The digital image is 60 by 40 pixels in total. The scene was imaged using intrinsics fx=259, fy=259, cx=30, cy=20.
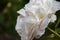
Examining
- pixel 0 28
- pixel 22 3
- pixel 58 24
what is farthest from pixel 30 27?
pixel 0 28

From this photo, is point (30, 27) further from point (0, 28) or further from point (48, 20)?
point (0, 28)

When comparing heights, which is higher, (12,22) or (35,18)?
(35,18)

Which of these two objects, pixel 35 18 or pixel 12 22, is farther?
pixel 12 22

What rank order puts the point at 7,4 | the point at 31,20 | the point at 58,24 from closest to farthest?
the point at 31,20, the point at 58,24, the point at 7,4

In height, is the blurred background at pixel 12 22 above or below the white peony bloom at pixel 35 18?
below
